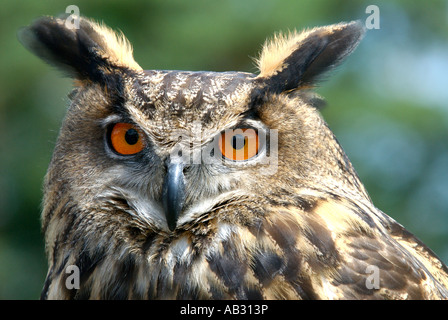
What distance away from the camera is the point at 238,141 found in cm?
180

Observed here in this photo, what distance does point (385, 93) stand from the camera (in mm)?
6066

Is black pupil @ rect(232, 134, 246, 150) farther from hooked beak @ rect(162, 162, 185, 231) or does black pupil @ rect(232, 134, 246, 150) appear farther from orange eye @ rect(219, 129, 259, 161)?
hooked beak @ rect(162, 162, 185, 231)

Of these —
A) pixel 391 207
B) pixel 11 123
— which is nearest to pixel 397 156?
pixel 391 207

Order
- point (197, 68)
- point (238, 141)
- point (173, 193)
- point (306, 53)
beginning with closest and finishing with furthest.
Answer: point (173, 193) → point (238, 141) → point (306, 53) → point (197, 68)

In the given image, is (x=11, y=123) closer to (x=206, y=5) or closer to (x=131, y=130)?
(x=206, y=5)

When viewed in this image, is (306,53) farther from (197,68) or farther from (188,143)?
(197,68)

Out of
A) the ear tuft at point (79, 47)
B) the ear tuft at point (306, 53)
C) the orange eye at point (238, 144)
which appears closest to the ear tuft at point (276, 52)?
the ear tuft at point (306, 53)

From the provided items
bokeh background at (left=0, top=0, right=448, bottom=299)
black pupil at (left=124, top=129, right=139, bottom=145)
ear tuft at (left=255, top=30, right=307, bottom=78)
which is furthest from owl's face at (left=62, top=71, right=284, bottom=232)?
bokeh background at (left=0, top=0, right=448, bottom=299)

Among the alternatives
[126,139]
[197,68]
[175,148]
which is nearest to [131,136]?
[126,139]

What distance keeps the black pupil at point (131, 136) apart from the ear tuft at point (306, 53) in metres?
0.45

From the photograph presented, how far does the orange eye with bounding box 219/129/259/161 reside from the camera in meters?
1.79

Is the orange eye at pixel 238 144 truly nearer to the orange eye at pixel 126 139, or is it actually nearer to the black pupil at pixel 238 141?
the black pupil at pixel 238 141

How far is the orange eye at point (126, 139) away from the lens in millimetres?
1838

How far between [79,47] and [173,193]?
2.44 ft
